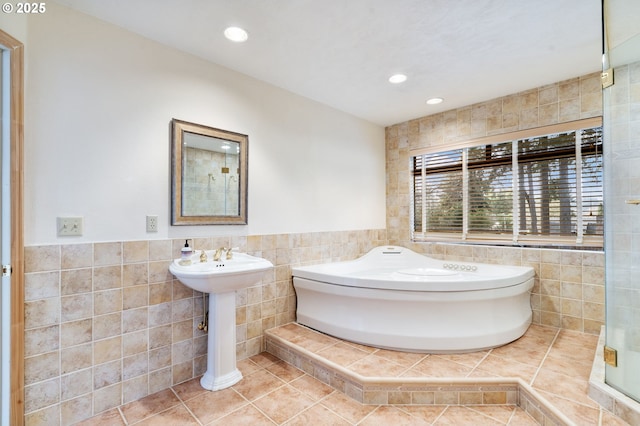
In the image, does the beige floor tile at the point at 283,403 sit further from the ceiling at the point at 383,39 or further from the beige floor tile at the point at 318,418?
the ceiling at the point at 383,39

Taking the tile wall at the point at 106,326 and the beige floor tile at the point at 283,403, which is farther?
the beige floor tile at the point at 283,403

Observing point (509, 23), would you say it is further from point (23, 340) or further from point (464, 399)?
point (23, 340)

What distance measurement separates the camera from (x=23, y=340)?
1.56 metres

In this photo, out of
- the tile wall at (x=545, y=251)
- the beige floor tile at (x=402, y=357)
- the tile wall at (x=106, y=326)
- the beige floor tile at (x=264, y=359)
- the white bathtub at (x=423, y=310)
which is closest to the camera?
the tile wall at (x=106, y=326)

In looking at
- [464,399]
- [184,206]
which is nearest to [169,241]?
[184,206]

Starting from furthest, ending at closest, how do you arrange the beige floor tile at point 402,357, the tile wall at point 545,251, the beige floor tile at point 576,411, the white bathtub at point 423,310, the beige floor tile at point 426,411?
the tile wall at point 545,251, the white bathtub at point 423,310, the beige floor tile at point 402,357, the beige floor tile at point 426,411, the beige floor tile at point 576,411

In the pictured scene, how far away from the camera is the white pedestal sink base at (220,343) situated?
2.07 m

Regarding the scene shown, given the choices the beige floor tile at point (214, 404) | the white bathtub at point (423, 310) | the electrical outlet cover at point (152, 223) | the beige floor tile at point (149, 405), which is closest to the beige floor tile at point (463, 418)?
the white bathtub at point (423, 310)

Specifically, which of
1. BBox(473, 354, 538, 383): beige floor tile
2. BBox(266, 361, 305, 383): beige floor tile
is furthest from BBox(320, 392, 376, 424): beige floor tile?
BBox(473, 354, 538, 383): beige floor tile

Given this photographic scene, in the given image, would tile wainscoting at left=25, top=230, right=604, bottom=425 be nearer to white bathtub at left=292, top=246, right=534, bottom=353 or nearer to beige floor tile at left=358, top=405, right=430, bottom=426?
white bathtub at left=292, top=246, right=534, bottom=353

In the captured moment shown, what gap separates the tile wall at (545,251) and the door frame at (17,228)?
3480mm

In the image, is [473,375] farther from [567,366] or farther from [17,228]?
[17,228]

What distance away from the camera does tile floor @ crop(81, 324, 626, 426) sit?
1.72 metres

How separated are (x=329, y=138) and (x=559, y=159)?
7.33 ft
